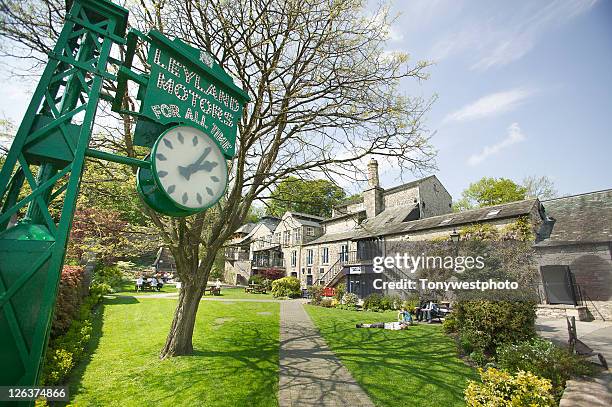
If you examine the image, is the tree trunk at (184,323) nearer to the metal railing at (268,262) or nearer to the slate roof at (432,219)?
the slate roof at (432,219)

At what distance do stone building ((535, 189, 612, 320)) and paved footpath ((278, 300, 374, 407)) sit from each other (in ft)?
54.0

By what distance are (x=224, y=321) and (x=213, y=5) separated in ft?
39.8

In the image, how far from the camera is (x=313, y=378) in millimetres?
7223

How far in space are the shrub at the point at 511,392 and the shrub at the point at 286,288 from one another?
82.3 ft

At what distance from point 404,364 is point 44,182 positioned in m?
9.20

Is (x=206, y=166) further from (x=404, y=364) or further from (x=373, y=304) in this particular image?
(x=373, y=304)


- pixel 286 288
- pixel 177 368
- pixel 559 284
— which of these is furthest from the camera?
pixel 286 288

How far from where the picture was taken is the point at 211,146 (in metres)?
2.99

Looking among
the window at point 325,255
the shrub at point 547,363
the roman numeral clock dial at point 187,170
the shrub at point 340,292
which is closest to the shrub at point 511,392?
the shrub at point 547,363

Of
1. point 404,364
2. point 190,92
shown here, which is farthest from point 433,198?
point 190,92

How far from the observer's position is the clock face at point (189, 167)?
8.36 ft

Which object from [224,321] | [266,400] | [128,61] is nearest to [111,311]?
[224,321]

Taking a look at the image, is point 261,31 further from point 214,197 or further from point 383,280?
point 383,280

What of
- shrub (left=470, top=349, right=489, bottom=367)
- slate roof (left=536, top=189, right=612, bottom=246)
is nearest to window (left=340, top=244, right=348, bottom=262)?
slate roof (left=536, top=189, right=612, bottom=246)
